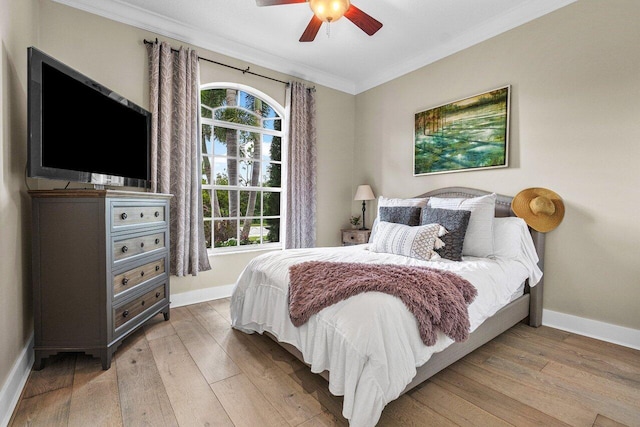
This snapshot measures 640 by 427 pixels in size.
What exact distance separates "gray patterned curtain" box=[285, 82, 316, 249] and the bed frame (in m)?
1.56

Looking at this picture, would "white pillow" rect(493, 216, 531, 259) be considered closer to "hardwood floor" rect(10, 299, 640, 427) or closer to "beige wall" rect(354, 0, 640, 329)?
"beige wall" rect(354, 0, 640, 329)

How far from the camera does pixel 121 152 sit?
2377 mm

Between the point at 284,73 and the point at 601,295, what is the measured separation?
151 inches

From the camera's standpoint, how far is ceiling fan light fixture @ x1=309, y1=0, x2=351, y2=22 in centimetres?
189

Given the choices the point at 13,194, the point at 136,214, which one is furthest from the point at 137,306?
the point at 13,194

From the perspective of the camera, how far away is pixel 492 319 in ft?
6.83

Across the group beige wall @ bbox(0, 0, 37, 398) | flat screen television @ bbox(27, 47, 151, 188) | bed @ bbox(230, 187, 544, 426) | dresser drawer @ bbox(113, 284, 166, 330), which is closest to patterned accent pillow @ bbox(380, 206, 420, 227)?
bed @ bbox(230, 187, 544, 426)

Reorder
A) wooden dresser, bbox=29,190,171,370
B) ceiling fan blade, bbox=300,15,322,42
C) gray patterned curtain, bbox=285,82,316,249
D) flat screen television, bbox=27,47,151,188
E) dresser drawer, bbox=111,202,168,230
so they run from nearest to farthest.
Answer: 1. flat screen television, bbox=27,47,151,188
2. wooden dresser, bbox=29,190,171,370
3. dresser drawer, bbox=111,202,168,230
4. ceiling fan blade, bbox=300,15,322,42
5. gray patterned curtain, bbox=285,82,316,249

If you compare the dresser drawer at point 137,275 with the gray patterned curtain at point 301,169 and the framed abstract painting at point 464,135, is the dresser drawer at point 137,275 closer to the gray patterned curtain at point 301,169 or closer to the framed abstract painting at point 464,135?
the gray patterned curtain at point 301,169

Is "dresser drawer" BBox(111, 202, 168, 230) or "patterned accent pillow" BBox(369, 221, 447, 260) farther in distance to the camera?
"patterned accent pillow" BBox(369, 221, 447, 260)

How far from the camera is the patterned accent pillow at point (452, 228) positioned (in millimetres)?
2309

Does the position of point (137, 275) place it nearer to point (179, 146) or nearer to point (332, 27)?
point (179, 146)

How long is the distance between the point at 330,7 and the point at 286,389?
2296 mm

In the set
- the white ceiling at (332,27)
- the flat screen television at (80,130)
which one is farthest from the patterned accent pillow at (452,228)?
the flat screen television at (80,130)
